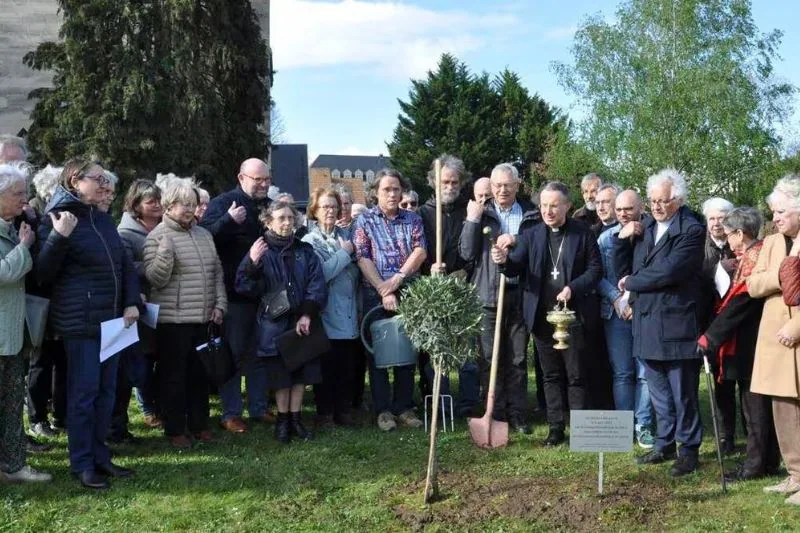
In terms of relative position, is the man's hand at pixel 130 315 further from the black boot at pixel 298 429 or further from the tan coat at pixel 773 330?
the tan coat at pixel 773 330

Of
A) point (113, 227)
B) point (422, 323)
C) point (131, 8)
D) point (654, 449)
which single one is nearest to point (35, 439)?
point (113, 227)

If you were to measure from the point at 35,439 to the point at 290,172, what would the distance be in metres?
46.0

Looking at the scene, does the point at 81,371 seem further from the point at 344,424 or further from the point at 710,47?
the point at 710,47

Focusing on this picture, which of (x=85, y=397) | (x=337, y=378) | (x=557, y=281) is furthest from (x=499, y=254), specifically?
(x=85, y=397)

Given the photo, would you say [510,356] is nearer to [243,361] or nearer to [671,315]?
[671,315]

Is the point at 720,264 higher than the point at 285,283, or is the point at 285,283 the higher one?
the point at 720,264

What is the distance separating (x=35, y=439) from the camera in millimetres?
6652

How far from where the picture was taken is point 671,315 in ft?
18.9

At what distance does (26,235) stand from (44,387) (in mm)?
1934

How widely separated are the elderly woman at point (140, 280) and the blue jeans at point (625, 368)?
12.4 ft

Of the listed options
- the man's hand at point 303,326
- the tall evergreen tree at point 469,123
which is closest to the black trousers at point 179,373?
the man's hand at point 303,326

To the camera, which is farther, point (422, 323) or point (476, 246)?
point (476, 246)

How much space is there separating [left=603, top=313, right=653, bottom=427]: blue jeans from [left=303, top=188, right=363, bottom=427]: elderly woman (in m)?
2.19

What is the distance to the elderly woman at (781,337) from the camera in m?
5.02
